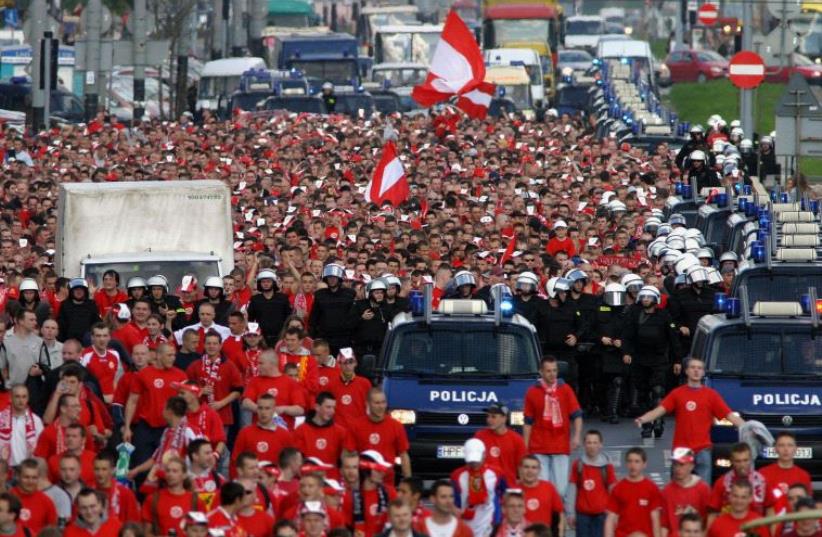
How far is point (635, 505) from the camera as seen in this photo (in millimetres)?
16484

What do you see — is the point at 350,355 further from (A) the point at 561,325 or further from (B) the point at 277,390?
(A) the point at 561,325

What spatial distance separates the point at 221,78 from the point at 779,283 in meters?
41.4

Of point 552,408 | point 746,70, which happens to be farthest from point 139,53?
point 552,408

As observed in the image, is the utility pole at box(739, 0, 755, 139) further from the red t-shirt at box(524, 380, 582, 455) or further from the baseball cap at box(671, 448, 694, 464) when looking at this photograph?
the baseball cap at box(671, 448, 694, 464)

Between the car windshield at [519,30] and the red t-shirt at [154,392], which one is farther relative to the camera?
the car windshield at [519,30]

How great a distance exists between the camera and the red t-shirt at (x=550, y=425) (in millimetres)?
19297

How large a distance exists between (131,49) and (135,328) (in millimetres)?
33393

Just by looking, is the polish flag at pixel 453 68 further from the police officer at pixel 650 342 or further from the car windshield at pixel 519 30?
the car windshield at pixel 519 30

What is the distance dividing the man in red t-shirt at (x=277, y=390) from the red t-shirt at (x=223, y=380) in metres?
0.74

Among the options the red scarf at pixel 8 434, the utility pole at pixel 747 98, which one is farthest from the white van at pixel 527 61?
the red scarf at pixel 8 434

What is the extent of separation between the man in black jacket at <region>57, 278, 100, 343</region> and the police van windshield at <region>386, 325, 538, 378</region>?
3.58 meters

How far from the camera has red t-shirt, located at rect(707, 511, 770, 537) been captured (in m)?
15.7

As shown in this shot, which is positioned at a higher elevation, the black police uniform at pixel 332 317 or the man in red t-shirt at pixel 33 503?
the man in red t-shirt at pixel 33 503

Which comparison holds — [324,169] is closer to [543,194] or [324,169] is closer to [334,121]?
[543,194]
